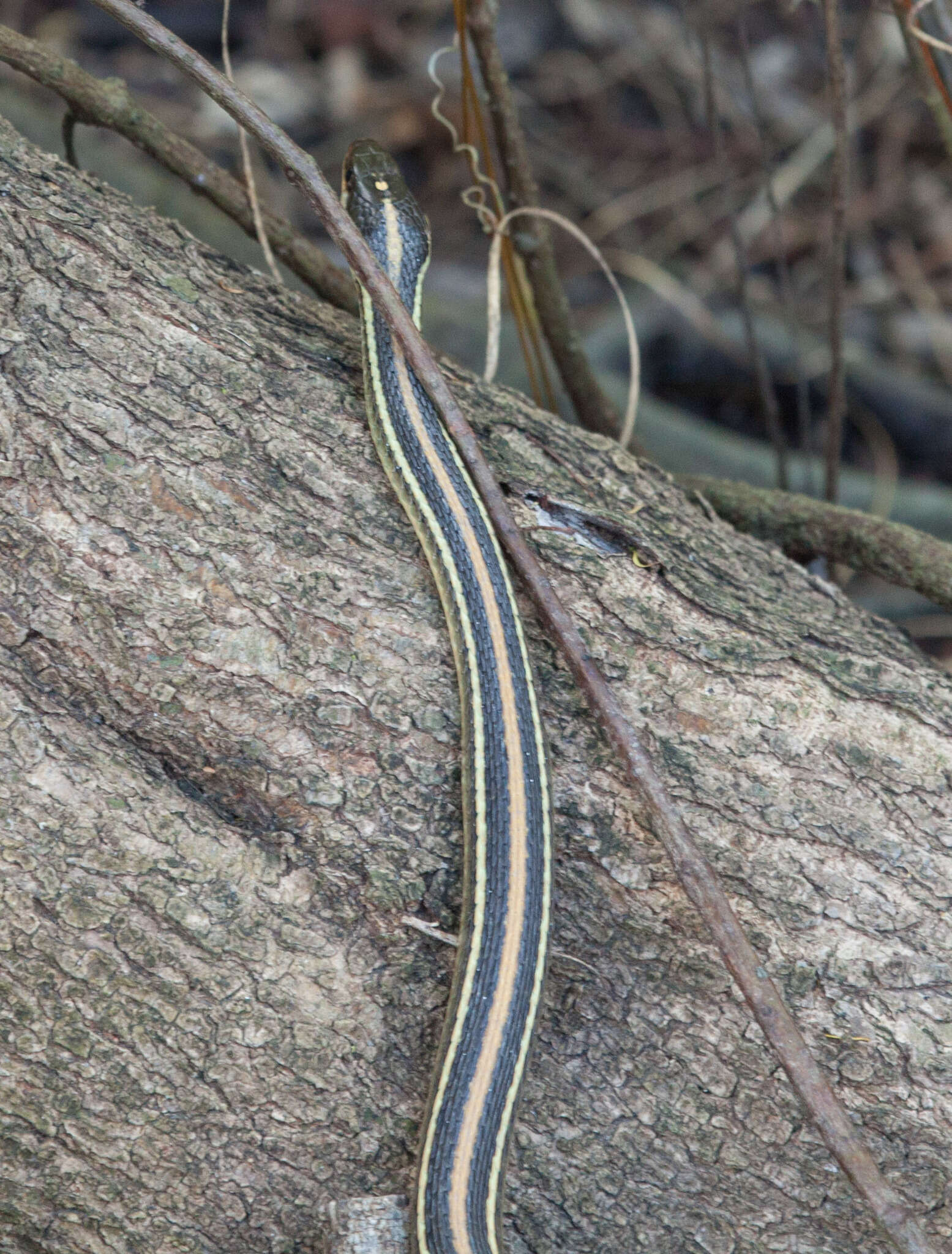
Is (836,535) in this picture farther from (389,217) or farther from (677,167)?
(677,167)

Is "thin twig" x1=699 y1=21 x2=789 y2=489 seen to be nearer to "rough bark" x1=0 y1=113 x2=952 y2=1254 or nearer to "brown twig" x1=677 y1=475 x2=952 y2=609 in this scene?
"brown twig" x1=677 y1=475 x2=952 y2=609

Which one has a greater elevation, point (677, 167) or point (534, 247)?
point (677, 167)

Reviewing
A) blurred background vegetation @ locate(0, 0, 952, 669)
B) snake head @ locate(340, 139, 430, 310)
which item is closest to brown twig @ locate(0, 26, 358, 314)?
snake head @ locate(340, 139, 430, 310)

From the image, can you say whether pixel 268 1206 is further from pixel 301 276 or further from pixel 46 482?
pixel 301 276

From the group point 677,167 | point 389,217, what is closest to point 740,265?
point 389,217

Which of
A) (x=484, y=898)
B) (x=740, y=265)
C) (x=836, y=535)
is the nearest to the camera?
(x=484, y=898)

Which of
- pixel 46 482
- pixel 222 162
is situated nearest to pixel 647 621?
pixel 46 482

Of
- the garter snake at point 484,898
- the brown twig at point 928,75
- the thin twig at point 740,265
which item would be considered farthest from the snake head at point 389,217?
the brown twig at point 928,75
